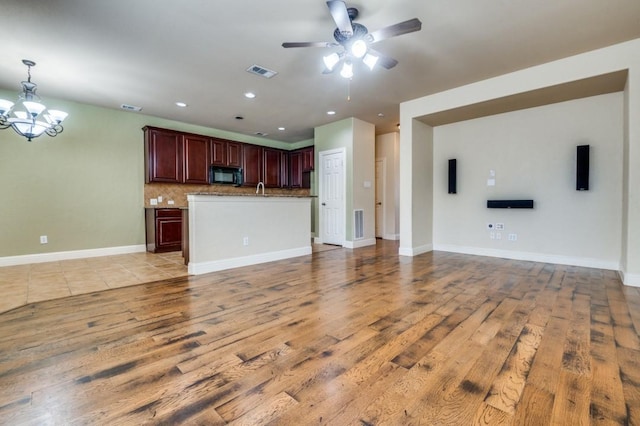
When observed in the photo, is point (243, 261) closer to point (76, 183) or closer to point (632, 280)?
point (76, 183)

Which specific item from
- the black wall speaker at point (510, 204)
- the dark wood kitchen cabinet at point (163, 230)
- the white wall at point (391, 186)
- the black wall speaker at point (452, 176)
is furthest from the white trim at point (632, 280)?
the dark wood kitchen cabinet at point (163, 230)

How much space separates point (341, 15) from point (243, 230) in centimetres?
301

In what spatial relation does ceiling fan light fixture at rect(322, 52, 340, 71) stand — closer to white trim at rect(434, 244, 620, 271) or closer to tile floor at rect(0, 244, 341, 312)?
tile floor at rect(0, 244, 341, 312)

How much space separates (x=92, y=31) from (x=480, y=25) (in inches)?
150

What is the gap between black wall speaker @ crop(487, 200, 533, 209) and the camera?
14.8 ft

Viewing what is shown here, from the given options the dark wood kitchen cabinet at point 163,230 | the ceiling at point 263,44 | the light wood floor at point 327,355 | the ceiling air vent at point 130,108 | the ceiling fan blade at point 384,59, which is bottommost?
the light wood floor at point 327,355

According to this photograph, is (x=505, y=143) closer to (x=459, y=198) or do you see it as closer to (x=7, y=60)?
(x=459, y=198)

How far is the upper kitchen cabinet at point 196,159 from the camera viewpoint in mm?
6125

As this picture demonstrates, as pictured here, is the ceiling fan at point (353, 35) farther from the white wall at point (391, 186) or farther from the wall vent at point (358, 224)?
the white wall at point (391, 186)

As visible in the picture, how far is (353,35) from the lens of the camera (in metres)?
2.65

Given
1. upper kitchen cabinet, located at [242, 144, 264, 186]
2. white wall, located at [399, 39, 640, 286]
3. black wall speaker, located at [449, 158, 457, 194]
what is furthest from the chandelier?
black wall speaker, located at [449, 158, 457, 194]

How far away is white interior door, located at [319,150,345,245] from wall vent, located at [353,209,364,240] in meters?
0.28

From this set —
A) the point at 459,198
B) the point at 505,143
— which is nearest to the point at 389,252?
the point at 459,198

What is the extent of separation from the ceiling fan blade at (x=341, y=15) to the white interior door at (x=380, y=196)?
17.1 ft
